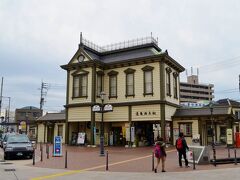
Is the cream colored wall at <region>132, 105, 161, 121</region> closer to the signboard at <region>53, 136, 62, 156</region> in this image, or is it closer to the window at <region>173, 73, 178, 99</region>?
the window at <region>173, 73, 178, 99</region>

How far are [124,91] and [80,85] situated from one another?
5357mm

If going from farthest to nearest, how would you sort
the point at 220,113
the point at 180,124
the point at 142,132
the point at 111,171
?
1. the point at 142,132
2. the point at 180,124
3. the point at 220,113
4. the point at 111,171

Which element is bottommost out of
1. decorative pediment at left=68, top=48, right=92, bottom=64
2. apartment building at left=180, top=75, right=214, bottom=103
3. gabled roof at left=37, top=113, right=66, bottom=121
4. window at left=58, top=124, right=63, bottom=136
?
window at left=58, top=124, right=63, bottom=136

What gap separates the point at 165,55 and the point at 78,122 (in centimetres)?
1337

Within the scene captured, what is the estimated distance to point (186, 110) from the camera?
31.9 meters

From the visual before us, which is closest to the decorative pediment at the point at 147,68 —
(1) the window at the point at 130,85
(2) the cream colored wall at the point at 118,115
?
(1) the window at the point at 130,85

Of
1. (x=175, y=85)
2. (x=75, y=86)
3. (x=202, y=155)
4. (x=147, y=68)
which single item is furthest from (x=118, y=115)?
→ (x=202, y=155)

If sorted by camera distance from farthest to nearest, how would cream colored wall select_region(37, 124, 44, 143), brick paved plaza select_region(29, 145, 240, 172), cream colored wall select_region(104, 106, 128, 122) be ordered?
cream colored wall select_region(37, 124, 44, 143) → cream colored wall select_region(104, 106, 128, 122) → brick paved plaza select_region(29, 145, 240, 172)

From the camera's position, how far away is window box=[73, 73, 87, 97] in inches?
1328

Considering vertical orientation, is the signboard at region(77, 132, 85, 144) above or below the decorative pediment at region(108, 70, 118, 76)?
below

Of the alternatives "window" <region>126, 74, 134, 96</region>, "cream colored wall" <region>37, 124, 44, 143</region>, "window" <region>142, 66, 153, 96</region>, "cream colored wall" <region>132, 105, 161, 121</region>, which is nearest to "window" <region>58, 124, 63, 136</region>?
"cream colored wall" <region>37, 124, 44, 143</region>

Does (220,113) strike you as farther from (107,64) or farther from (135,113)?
(107,64)

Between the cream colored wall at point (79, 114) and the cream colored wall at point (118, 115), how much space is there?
7.02ft

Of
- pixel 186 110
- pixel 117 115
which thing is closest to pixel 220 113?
pixel 186 110
